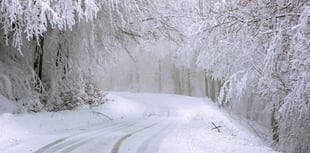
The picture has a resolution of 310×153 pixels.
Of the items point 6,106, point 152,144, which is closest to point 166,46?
point 6,106

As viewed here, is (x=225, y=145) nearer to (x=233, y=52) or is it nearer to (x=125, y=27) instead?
(x=233, y=52)

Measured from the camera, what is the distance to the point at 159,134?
1252cm

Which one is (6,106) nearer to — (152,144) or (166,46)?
(152,144)

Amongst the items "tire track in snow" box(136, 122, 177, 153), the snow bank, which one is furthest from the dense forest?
"tire track in snow" box(136, 122, 177, 153)

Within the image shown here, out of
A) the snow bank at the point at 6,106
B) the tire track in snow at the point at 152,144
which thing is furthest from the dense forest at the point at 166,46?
the tire track in snow at the point at 152,144

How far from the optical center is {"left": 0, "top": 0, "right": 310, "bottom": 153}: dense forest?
24.9 ft

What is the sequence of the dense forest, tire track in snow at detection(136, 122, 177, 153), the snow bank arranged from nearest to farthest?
the dense forest → tire track in snow at detection(136, 122, 177, 153) → the snow bank

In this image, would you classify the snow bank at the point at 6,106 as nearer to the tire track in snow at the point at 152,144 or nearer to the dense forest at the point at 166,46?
the dense forest at the point at 166,46

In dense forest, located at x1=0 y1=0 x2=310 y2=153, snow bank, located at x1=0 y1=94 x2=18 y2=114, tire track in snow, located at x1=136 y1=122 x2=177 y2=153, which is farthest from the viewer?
snow bank, located at x1=0 y1=94 x2=18 y2=114

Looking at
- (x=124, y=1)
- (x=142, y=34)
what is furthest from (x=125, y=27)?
(x=124, y=1)

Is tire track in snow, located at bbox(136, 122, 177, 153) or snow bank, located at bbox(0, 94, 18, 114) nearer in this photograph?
tire track in snow, located at bbox(136, 122, 177, 153)

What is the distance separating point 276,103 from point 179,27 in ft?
19.5

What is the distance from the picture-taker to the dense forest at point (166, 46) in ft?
24.9

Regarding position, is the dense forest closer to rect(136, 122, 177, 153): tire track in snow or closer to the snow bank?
the snow bank
